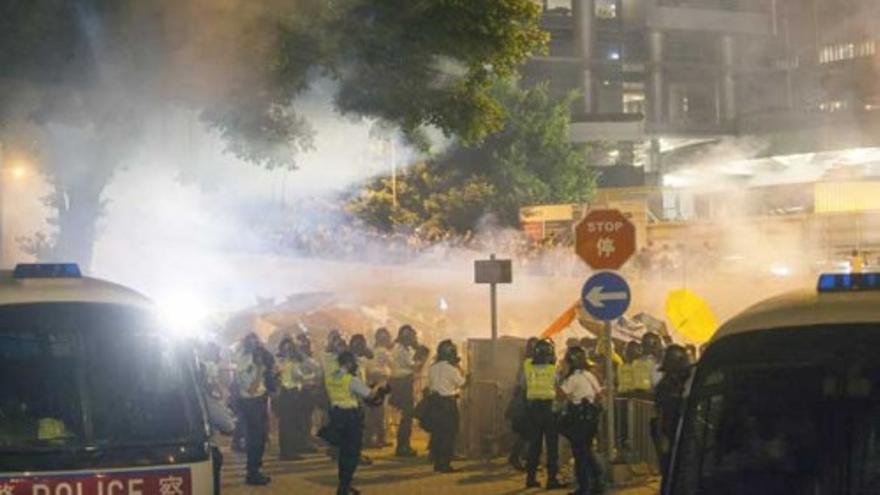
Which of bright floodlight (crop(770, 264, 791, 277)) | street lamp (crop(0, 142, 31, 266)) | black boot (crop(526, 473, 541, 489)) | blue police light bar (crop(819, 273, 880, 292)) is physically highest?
street lamp (crop(0, 142, 31, 266))

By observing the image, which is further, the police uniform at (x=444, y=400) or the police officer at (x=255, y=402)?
the police uniform at (x=444, y=400)

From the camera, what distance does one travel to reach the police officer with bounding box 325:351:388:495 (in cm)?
1255

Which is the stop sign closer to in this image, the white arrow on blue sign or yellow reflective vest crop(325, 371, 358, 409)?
the white arrow on blue sign

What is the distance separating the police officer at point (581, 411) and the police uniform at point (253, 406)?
343 cm

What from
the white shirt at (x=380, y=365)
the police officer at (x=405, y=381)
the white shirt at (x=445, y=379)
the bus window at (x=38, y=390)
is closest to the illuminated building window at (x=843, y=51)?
the police officer at (x=405, y=381)

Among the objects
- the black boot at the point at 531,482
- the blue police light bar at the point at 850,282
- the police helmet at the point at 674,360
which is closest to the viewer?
the blue police light bar at the point at 850,282

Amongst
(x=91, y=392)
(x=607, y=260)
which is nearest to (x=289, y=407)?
(x=607, y=260)

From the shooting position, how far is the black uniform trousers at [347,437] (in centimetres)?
1259

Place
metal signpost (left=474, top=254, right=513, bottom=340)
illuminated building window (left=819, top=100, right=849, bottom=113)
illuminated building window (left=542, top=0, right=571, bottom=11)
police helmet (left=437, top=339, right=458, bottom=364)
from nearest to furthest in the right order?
1. police helmet (left=437, top=339, right=458, bottom=364)
2. metal signpost (left=474, top=254, right=513, bottom=340)
3. illuminated building window (left=542, top=0, right=571, bottom=11)
4. illuminated building window (left=819, top=100, right=849, bottom=113)

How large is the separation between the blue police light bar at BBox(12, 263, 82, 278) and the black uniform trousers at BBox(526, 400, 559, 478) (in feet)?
21.8

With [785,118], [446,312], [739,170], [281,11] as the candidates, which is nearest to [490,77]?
[281,11]

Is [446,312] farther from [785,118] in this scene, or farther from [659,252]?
[785,118]

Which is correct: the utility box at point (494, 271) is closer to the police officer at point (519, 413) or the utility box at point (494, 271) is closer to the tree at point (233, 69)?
the police officer at point (519, 413)

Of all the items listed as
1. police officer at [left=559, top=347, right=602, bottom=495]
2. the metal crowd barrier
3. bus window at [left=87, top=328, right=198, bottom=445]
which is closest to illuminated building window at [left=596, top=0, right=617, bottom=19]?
the metal crowd barrier
